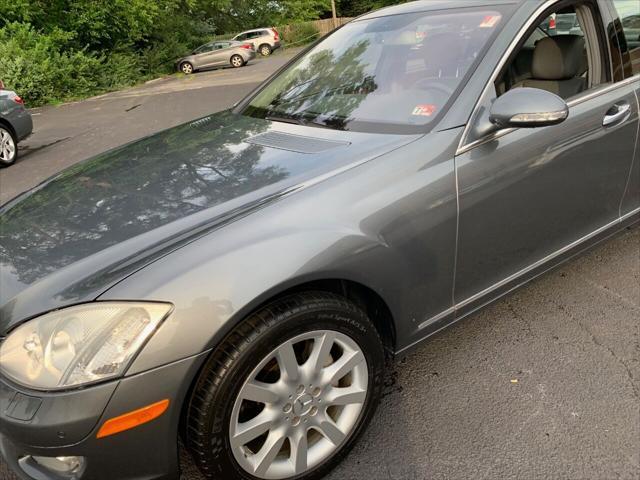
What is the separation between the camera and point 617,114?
2.54 m

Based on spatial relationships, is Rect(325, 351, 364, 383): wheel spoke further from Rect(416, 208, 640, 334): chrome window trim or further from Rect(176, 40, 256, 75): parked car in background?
Rect(176, 40, 256, 75): parked car in background

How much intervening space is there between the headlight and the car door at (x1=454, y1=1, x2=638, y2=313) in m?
1.20

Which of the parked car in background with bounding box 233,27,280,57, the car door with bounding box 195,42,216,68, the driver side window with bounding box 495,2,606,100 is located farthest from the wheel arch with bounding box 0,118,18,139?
the parked car in background with bounding box 233,27,280,57

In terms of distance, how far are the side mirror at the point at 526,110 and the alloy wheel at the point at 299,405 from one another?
39.0 inches

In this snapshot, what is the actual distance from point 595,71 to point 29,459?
285 cm

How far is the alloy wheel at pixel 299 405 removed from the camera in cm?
169

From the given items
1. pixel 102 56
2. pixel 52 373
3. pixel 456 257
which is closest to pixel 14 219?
pixel 52 373

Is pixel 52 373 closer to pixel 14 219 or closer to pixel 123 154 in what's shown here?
pixel 14 219

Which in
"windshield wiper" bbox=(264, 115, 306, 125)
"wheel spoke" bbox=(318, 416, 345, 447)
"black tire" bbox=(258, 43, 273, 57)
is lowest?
"black tire" bbox=(258, 43, 273, 57)

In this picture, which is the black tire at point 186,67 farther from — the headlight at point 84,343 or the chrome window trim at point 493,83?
the headlight at point 84,343

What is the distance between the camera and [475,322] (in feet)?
9.11

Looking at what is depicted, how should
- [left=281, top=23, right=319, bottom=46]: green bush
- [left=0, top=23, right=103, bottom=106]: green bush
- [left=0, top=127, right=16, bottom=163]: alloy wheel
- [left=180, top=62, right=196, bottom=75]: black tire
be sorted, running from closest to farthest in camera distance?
[left=0, top=127, right=16, bottom=163]: alloy wheel → [left=0, top=23, right=103, bottom=106]: green bush → [left=180, top=62, right=196, bottom=75]: black tire → [left=281, top=23, right=319, bottom=46]: green bush

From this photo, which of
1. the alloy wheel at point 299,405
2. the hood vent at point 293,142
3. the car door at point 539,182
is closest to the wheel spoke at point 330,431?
the alloy wheel at point 299,405

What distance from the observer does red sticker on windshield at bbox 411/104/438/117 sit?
216 cm
